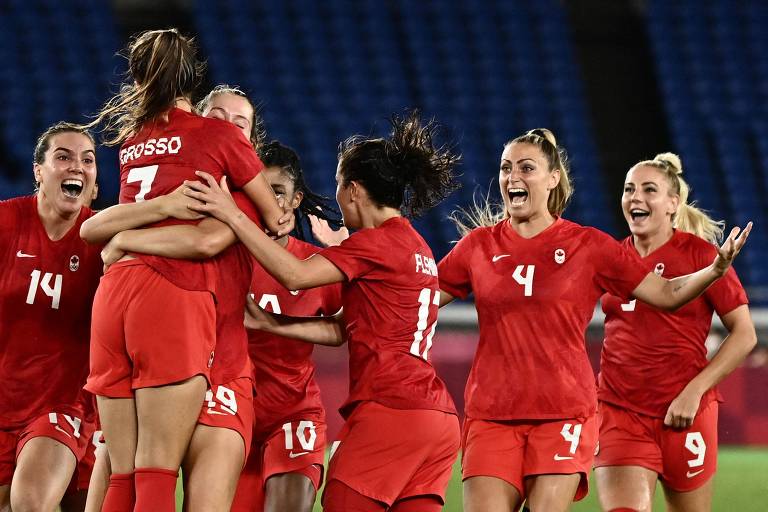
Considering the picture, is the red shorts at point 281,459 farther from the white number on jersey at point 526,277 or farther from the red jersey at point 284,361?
the white number on jersey at point 526,277

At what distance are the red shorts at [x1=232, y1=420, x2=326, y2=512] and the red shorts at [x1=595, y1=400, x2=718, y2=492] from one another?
4.75ft

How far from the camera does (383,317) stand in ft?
14.8

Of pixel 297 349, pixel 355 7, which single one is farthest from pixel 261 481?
pixel 355 7

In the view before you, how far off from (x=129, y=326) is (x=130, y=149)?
0.68m

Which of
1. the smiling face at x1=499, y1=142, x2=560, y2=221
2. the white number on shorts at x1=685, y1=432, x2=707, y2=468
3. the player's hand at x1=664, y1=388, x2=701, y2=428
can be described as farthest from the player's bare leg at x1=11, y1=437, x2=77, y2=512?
the white number on shorts at x1=685, y1=432, x2=707, y2=468

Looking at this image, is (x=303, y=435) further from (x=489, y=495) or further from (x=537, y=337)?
(x=537, y=337)

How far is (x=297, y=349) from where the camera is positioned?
5207 millimetres

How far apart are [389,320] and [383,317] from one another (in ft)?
0.09

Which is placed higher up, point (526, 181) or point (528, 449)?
point (526, 181)

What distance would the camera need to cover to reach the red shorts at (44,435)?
5.07 metres

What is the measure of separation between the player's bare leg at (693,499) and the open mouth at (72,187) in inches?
123

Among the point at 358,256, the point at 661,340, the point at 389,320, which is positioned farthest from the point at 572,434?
the point at 358,256

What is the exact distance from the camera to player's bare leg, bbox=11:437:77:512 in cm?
489

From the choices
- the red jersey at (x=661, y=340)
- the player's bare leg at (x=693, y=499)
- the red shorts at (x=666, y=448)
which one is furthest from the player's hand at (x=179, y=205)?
the player's bare leg at (x=693, y=499)
